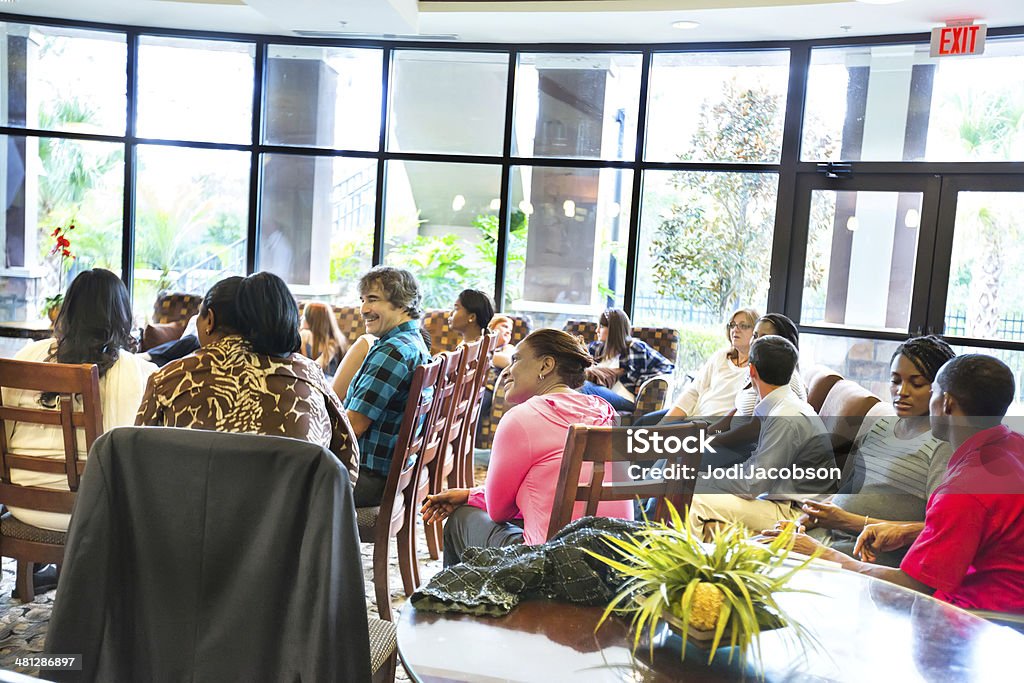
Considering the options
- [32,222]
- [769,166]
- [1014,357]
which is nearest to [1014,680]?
[1014,357]

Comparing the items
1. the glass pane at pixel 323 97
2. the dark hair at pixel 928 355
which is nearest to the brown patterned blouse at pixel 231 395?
the dark hair at pixel 928 355

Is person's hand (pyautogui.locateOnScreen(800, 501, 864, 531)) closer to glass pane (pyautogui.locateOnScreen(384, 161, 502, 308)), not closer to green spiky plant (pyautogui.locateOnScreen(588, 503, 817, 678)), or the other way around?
green spiky plant (pyautogui.locateOnScreen(588, 503, 817, 678))

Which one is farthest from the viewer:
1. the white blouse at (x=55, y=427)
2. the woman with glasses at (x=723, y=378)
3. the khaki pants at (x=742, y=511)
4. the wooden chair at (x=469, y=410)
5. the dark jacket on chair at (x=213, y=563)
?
the woman with glasses at (x=723, y=378)

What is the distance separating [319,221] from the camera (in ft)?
24.5

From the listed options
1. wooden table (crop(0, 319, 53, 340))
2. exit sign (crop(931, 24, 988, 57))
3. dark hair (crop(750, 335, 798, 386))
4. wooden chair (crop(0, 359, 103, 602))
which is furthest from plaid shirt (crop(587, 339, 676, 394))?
wooden table (crop(0, 319, 53, 340))

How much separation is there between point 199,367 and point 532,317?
4907 mm

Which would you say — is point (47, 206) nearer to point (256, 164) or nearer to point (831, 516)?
point (256, 164)

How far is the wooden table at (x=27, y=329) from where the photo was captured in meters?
6.47

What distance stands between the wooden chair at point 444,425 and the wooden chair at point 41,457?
1.12m

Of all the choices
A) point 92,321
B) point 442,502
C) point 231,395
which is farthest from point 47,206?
point 442,502

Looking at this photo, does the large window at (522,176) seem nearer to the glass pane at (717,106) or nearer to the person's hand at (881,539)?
the glass pane at (717,106)

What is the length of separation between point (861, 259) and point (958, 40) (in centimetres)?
153

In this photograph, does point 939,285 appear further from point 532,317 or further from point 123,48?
point 123,48

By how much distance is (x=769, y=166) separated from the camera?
6527 millimetres
